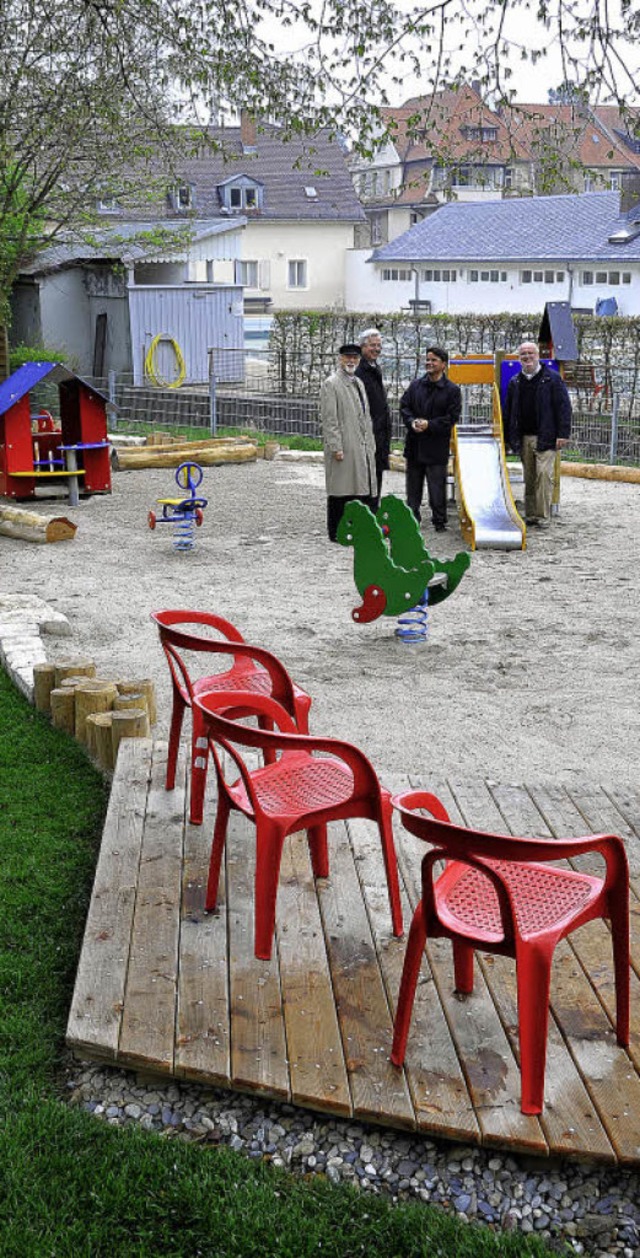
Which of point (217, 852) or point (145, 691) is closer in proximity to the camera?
point (217, 852)

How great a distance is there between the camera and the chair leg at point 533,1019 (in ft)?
11.0

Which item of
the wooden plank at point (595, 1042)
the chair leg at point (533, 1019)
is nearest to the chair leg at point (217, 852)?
the wooden plank at point (595, 1042)

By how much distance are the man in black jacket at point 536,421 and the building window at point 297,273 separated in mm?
41748

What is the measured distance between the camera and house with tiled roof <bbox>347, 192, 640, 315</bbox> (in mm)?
44344

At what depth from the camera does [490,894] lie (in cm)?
379

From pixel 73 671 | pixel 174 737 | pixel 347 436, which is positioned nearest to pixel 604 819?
pixel 174 737

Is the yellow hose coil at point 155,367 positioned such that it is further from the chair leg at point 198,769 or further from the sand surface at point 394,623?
the chair leg at point 198,769

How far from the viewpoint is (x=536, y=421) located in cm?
1364

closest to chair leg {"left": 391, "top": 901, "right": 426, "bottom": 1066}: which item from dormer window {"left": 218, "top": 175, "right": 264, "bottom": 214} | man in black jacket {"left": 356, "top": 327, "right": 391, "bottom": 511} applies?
man in black jacket {"left": 356, "top": 327, "right": 391, "bottom": 511}

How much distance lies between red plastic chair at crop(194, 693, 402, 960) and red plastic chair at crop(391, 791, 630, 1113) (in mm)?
275

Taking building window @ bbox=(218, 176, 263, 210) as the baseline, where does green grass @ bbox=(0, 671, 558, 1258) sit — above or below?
below

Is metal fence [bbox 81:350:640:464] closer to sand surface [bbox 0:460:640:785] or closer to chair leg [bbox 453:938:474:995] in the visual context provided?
sand surface [bbox 0:460:640:785]

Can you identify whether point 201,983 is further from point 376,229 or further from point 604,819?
point 376,229

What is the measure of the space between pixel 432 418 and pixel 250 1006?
31.8 ft
